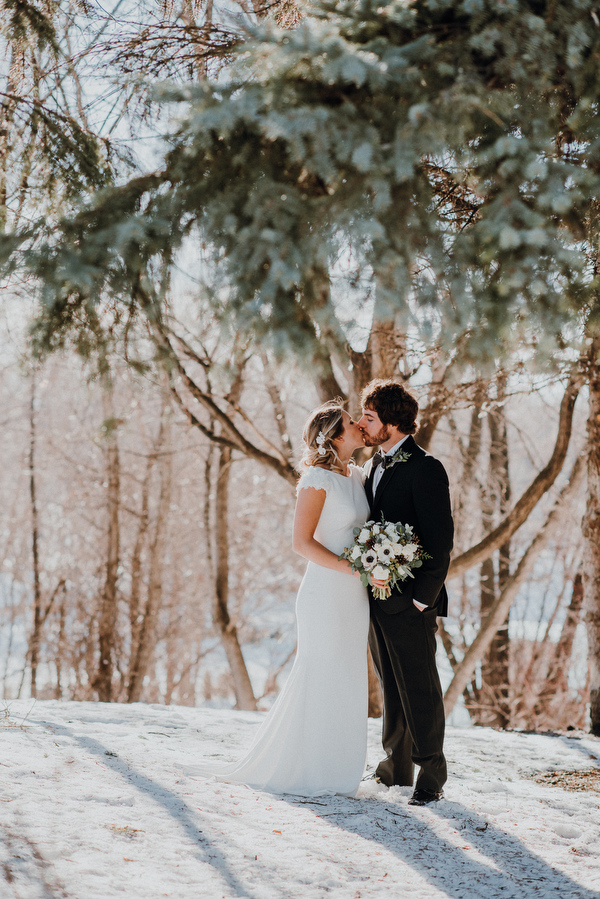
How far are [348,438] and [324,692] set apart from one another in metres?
1.45

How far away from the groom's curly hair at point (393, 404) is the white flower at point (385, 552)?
74cm

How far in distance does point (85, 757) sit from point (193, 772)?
670mm

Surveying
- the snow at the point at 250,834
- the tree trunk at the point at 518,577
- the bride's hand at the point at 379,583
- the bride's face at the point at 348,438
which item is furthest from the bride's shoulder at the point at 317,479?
the tree trunk at the point at 518,577

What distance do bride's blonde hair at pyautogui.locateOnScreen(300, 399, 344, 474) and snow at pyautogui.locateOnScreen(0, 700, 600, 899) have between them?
1.84 metres

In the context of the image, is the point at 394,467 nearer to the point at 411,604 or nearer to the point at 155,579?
the point at 411,604

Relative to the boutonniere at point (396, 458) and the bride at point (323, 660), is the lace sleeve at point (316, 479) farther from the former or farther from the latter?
the boutonniere at point (396, 458)

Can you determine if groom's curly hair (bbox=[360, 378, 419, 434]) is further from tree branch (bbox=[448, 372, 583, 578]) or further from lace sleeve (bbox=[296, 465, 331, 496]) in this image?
tree branch (bbox=[448, 372, 583, 578])

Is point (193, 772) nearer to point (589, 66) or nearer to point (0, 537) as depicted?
point (589, 66)

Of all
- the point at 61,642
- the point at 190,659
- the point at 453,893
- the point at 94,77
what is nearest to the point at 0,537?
the point at 61,642

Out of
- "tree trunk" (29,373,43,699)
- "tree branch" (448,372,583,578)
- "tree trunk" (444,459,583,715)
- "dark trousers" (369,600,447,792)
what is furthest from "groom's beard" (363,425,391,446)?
"tree trunk" (29,373,43,699)

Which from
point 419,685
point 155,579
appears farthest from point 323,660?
point 155,579

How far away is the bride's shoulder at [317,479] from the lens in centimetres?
401

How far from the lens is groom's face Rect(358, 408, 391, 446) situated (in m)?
4.05

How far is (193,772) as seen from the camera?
13.7ft
